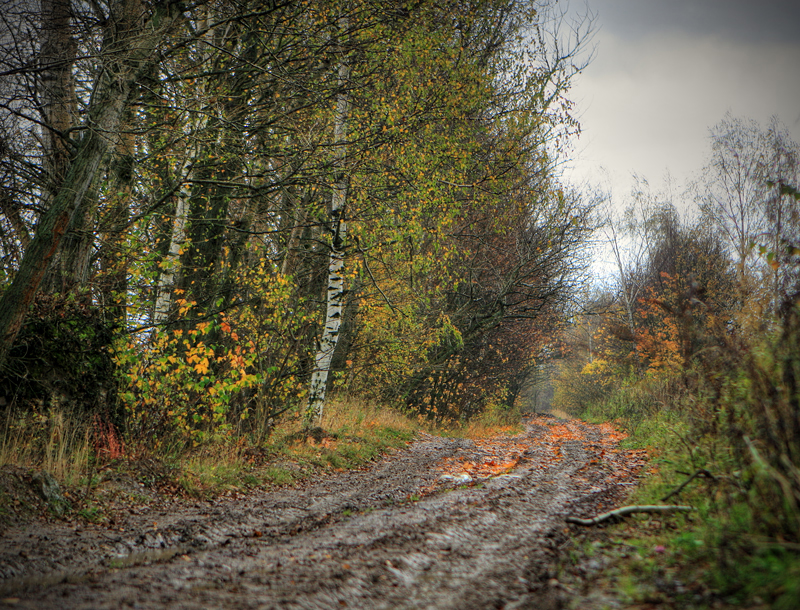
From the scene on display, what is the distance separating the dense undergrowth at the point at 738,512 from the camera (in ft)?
7.50

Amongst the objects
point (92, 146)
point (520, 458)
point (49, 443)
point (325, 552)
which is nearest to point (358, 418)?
point (520, 458)

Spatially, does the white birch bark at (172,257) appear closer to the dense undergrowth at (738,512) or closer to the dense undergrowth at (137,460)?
the dense undergrowth at (137,460)

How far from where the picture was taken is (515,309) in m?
18.0

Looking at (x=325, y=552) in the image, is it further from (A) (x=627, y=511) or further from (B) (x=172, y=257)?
(B) (x=172, y=257)

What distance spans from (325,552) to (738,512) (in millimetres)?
2857

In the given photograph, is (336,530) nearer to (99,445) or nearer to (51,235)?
(99,445)

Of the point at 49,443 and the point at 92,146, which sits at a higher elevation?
the point at 92,146

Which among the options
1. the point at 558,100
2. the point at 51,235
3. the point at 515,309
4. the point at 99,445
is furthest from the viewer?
the point at 515,309

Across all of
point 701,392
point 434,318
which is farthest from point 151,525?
point 434,318

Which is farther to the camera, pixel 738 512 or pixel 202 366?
pixel 202 366

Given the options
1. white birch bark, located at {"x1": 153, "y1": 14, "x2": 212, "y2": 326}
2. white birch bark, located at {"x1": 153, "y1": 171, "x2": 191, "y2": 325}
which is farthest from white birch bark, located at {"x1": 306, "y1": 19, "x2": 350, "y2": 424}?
white birch bark, located at {"x1": 153, "y1": 171, "x2": 191, "y2": 325}

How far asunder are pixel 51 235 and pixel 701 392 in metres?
7.91

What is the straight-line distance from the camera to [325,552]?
364 cm

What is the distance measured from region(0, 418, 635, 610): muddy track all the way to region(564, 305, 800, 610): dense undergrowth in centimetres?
58
